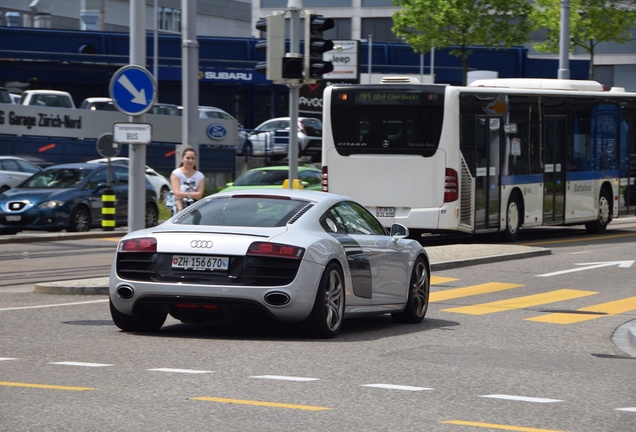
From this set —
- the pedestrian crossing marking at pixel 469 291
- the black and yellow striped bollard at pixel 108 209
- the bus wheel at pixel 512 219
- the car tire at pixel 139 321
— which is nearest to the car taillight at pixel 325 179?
the bus wheel at pixel 512 219

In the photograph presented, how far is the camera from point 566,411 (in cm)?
812

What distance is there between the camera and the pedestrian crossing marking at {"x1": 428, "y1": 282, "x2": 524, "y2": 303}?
17.2 meters

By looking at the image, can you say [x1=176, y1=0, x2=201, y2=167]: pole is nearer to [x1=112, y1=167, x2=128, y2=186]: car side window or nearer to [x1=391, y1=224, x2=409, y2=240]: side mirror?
[x1=112, y1=167, x2=128, y2=186]: car side window

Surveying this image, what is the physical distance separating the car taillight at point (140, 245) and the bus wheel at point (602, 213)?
20.5 metres

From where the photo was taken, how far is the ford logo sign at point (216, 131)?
4619 centimetres

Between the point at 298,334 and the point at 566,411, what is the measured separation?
4.44m

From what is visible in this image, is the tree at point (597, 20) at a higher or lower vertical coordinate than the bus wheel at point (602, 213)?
higher

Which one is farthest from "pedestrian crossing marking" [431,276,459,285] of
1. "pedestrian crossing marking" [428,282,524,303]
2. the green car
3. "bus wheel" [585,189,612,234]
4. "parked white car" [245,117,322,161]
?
"parked white car" [245,117,322,161]

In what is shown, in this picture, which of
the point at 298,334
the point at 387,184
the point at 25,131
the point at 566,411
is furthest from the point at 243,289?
the point at 25,131

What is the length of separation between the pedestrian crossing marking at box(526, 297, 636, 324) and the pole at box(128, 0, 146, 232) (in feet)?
17.2

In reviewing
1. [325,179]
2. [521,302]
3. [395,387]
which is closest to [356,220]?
[395,387]

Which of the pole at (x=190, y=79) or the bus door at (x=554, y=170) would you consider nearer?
the pole at (x=190, y=79)

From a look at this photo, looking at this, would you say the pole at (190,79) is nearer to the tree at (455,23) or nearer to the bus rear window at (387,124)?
the bus rear window at (387,124)

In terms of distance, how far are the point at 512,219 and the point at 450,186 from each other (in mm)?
2858
